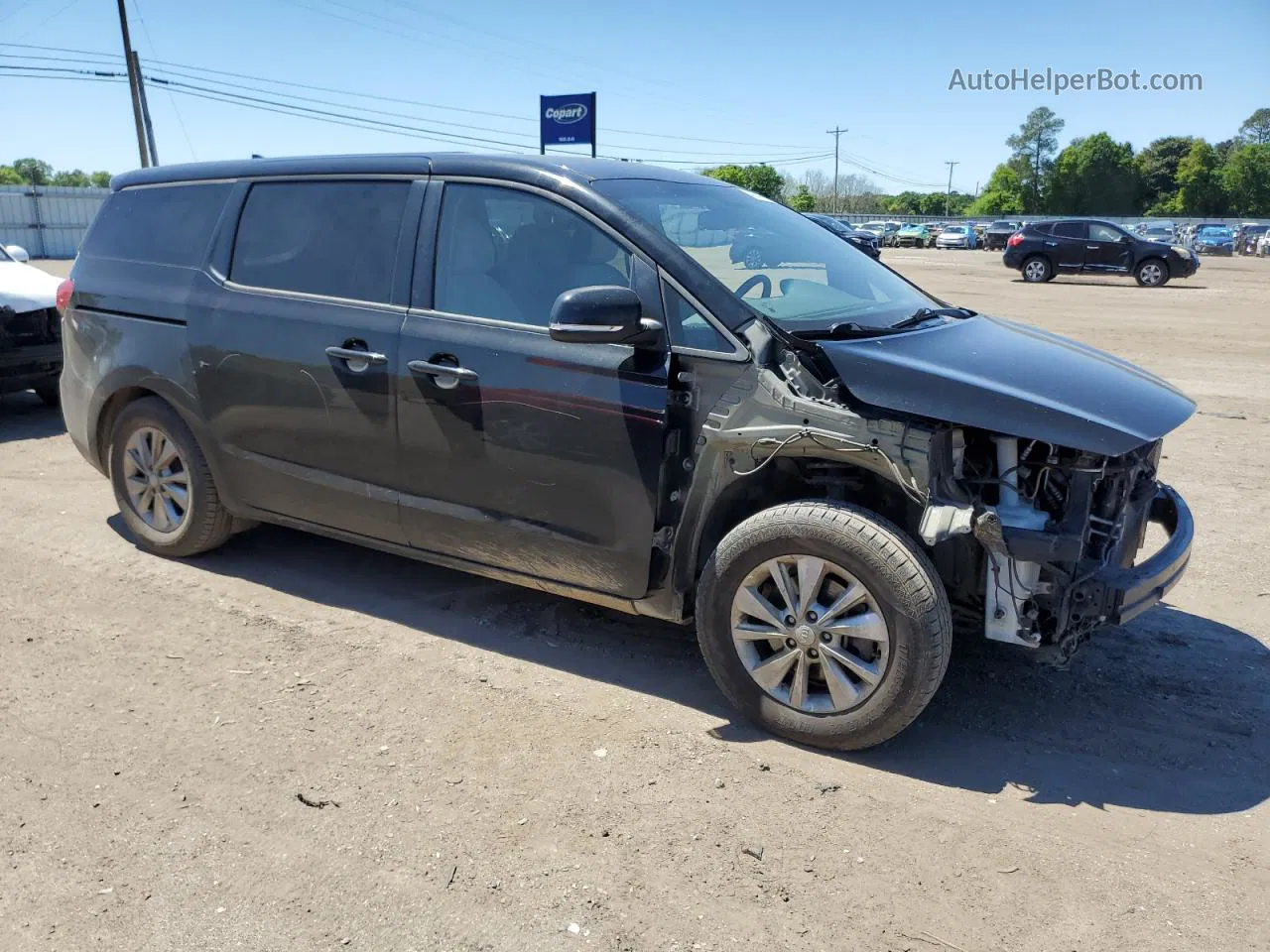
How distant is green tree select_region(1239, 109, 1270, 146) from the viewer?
121562 mm

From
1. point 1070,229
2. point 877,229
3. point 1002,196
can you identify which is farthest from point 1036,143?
point 1070,229

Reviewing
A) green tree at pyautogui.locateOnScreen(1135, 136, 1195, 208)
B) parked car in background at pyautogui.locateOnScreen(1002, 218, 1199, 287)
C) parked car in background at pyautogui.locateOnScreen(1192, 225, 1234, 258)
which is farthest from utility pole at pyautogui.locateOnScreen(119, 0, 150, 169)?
green tree at pyautogui.locateOnScreen(1135, 136, 1195, 208)

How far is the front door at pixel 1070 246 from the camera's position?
91.3 ft

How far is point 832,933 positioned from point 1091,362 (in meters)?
2.33

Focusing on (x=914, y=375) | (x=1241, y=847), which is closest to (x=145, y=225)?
(x=914, y=375)

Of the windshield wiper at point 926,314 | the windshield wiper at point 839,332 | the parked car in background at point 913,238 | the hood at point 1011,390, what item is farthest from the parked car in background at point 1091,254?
the parked car in background at point 913,238

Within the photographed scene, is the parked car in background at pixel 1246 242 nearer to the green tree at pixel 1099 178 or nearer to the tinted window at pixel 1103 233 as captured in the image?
the tinted window at pixel 1103 233

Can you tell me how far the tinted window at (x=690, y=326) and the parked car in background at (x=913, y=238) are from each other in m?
57.7

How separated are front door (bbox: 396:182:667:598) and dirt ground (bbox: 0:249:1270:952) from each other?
0.56m

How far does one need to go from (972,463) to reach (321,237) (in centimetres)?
287

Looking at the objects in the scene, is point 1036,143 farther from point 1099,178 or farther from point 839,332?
point 839,332

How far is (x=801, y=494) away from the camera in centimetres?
370

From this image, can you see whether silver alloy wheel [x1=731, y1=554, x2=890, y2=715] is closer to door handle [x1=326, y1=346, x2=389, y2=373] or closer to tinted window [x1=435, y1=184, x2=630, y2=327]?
tinted window [x1=435, y1=184, x2=630, y2=327]

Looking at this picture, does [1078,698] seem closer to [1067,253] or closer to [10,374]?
[10,374]
